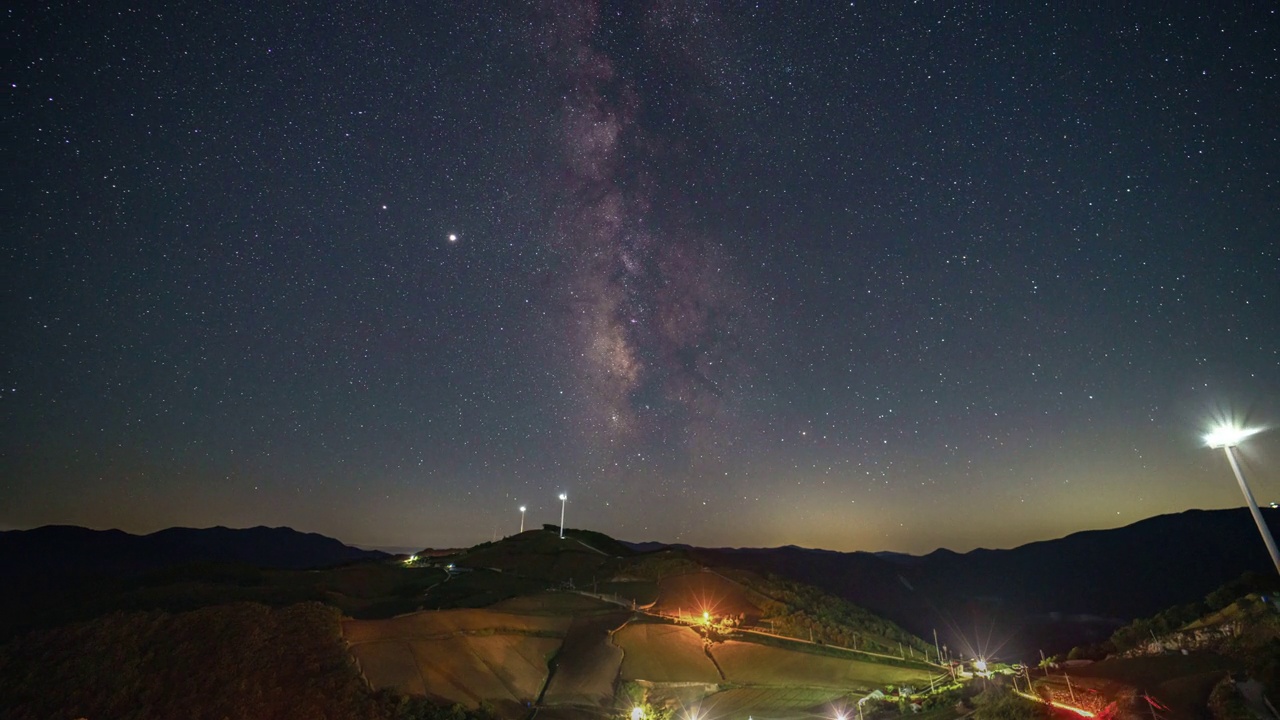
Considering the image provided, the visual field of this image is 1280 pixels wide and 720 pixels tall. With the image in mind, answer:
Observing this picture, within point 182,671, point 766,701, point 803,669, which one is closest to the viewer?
point 182,671

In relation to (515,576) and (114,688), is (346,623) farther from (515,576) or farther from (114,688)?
(515,576)

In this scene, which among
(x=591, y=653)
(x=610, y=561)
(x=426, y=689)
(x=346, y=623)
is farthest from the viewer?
(x=610, y=561)

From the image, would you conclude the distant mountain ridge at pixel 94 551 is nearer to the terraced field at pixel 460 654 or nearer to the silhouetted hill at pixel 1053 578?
the silhouetted hill at pixel 1053 578

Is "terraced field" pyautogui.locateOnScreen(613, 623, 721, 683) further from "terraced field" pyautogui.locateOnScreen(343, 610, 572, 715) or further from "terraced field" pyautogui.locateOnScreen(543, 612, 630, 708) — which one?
"terraced field" pyautogui.locateOnScreen(343, 610, 572, 715)

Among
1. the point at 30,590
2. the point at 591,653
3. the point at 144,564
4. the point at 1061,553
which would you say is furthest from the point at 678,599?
the point at 144,564

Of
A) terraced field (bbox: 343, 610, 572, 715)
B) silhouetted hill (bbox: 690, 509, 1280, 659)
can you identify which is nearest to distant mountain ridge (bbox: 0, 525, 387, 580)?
silhouetted hill (bbox: 690, 509, 1280, 659)

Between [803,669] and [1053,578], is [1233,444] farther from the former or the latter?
[1053,578]

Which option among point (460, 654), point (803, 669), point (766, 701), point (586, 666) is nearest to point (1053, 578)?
point (803, 669)

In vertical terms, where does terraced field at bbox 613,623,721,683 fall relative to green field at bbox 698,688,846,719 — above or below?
above
